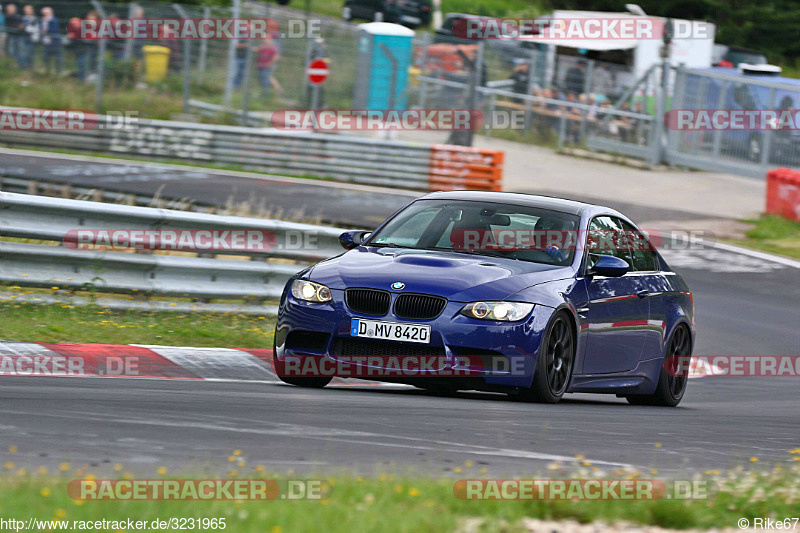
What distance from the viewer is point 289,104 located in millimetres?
27828

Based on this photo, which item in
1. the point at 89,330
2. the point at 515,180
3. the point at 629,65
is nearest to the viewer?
the point at 89,330

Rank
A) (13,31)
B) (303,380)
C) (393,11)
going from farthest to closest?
1. (393,11)
2. (13,31)
3. (303,380)

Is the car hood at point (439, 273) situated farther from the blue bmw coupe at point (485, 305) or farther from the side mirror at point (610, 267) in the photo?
the side mirror at point (610, 267)

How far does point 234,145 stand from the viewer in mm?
26031

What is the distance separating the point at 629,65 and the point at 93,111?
44.6 ft

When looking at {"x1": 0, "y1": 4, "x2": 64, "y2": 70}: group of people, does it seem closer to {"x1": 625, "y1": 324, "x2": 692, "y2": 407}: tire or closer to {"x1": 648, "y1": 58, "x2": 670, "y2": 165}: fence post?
{"x1": 648, "y1": 58, "x2": 670, "y2": 165}: fence post

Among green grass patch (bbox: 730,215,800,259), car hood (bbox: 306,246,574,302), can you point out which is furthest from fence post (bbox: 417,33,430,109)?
car hood (bbox: 306,246,574,302)

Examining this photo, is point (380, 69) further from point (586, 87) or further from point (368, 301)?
point (368, 301)

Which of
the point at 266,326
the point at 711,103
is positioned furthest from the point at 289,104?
the point at 266,326

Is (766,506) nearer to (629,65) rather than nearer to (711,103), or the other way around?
(711,103)

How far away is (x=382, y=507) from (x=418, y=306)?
3.43 m

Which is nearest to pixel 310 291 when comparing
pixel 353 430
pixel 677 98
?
pixel 353 430

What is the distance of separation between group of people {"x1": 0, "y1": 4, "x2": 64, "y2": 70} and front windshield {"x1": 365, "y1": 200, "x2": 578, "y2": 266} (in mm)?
19337

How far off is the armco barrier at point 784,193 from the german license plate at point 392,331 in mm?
16092
